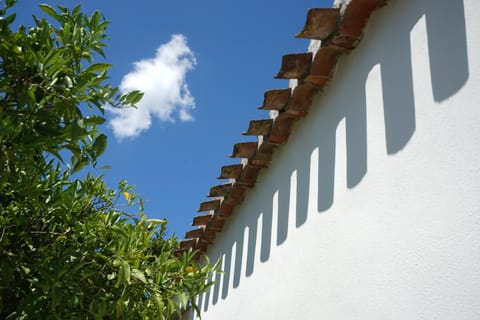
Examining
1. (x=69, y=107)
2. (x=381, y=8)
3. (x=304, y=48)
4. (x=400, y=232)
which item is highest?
(x=304, y=48)

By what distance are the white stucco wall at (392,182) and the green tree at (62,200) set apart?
0.73 meters

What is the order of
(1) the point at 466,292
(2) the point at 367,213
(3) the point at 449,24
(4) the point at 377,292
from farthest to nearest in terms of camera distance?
(2) the point at 367,213
(4) the point at 377,292
(3) the point at 449,24
(1) the point at 466,292

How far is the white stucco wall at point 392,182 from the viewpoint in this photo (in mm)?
1498

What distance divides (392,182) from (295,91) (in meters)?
1.15

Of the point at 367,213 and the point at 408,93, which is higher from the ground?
the point at 408,93

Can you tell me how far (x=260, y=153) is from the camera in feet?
11.6

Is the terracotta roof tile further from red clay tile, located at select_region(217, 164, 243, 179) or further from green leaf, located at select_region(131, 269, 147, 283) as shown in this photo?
green leaf, located at select_region(131, 269, 147, 283)

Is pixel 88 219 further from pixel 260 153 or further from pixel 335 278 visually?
pixel 260 153

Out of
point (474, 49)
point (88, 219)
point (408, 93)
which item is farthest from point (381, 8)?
point (88, 219)

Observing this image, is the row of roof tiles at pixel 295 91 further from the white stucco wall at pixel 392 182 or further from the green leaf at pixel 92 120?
the green leaf at pixel 92 120

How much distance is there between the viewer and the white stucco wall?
150 centimetres

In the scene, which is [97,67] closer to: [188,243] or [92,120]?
[92,120]

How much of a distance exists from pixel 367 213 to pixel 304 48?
1385 mm

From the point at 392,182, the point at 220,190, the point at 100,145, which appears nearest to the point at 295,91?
the point at 392,182
